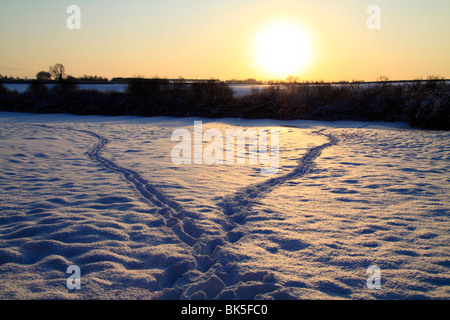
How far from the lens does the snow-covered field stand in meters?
2.90

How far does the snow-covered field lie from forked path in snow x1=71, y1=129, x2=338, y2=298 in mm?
19

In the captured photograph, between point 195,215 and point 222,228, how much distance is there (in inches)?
21.0

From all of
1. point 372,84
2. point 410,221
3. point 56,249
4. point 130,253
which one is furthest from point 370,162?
point 372,84

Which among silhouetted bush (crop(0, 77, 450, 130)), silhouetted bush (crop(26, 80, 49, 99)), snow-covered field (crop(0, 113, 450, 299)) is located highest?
silhouetted bush (crop(26, 80, 49, 99))

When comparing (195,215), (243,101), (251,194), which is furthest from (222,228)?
(243,101)

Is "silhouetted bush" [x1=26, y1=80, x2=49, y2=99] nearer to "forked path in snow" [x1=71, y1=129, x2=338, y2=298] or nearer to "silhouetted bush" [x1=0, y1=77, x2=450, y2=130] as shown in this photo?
"silhouetted bush" [x1=0, y1=77, x2=450, y2=130]

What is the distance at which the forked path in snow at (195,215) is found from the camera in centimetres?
300

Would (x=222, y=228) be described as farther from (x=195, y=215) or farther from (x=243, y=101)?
(x=243, y=101)

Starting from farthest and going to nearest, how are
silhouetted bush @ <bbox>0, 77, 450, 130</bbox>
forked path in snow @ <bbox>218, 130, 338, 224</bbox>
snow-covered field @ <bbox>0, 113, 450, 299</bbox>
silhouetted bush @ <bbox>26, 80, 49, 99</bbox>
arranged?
silhouetted bush @ <bbox>26, 80, 49, 99</bbox>
silhouetted bush @ <bbox>0, 77, 450, 130</bbox>
forked path in snow @ <bbox>218, 130, 338, 224</bbox>
snow-covered field @ <bbox>0, 113, 450, 299</bbox>

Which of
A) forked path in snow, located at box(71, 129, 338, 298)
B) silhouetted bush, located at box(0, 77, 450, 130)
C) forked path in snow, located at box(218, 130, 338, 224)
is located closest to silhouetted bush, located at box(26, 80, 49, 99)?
silhouetted bush, located at box(0, 77, 450, 130)

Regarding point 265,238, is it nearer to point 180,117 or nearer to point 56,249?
point 56,249

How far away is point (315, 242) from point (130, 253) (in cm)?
224

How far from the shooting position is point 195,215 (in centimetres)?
445

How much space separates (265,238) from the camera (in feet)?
12.6
